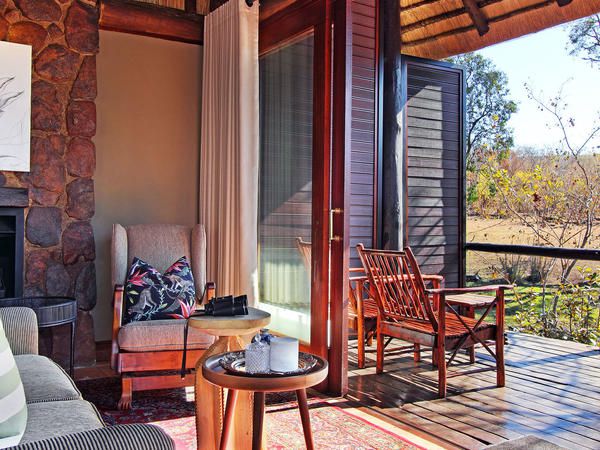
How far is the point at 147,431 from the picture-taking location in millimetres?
1343

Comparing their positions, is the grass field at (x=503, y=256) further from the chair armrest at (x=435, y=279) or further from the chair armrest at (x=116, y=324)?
the chair armrest at (x=116, y=324)

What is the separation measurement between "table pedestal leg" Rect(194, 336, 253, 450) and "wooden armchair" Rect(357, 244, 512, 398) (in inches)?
57.9

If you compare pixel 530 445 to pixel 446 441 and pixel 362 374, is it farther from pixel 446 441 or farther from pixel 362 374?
pixel 362 374

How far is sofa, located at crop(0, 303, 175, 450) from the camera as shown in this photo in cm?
128

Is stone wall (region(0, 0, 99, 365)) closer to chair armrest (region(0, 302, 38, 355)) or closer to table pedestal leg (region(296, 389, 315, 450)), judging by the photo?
chair armrest (region(0, 302, 38, 355))

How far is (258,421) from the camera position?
2.19 meters

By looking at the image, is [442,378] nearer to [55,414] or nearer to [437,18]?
[55,414]

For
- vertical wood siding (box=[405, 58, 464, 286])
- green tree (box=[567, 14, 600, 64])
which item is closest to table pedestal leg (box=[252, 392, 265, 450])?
vertical wood siding (box=[405, 58, 464, 286])

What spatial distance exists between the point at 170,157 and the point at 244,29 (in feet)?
3.92

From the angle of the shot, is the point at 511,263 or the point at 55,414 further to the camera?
the point at 511,263

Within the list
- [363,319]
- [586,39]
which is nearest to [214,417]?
[363,319]

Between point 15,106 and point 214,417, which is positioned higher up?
point 15,106

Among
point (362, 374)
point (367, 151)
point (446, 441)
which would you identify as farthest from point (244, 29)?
point (446, 441)

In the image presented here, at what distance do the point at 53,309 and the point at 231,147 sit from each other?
5.51ft
